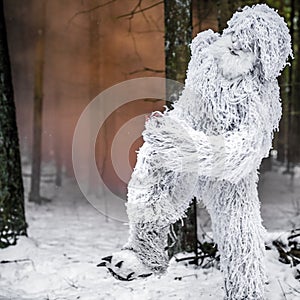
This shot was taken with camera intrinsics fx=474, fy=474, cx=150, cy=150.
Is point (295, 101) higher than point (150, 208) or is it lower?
higher

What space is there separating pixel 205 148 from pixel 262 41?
2.27ft

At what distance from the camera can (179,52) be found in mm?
4824

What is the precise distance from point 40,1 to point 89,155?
159 inches

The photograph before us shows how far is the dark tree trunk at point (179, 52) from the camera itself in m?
4.79

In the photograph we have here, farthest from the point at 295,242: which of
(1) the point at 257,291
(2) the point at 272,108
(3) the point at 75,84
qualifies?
(3) the point at 75,84

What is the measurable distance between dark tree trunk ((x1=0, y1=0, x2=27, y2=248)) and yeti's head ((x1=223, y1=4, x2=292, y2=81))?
374 centimetres

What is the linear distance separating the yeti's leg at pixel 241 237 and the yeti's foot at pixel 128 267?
0.54 meters

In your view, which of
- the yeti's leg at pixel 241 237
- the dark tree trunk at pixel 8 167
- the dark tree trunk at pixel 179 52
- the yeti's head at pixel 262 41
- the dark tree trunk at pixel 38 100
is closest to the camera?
the yeti's head at pixel 262 41

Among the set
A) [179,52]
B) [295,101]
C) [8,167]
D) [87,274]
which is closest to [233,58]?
[179,52]

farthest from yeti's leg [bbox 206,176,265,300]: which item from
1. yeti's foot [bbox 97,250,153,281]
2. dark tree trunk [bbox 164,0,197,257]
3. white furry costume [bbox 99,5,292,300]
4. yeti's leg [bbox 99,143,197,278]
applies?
dark tree trunk [bbox 164,0,197,257]

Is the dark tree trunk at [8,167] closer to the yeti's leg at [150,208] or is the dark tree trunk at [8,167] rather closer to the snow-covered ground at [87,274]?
the snow-covered ground at [87,274]

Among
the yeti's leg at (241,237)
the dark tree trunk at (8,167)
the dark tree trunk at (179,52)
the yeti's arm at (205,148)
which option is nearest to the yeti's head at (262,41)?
the yeti's arm at (205,148)

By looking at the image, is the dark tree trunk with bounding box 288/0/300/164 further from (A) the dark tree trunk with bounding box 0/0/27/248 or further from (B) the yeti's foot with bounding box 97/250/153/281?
(B) the yeti's foot with bounding box 97/250/153/281

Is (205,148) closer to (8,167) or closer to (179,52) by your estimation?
(179,52)
